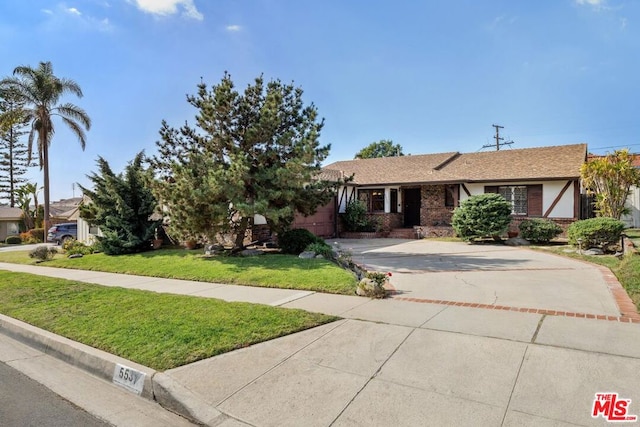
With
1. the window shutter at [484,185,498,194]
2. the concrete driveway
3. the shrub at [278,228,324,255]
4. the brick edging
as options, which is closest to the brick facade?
the window shutter at [484,185,498,194]

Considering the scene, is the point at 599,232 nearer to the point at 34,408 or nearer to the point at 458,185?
the point at 458,185

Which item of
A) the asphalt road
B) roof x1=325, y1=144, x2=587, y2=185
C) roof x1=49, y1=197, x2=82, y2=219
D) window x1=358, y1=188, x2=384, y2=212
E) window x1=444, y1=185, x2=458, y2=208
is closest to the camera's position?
the asphalt road

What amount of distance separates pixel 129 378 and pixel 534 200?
19051 mm

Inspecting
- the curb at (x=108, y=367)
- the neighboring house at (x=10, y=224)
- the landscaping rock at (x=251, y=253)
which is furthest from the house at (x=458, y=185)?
the neighboring house at (x=10, y=224)

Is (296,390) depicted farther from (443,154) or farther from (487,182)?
(443,154)

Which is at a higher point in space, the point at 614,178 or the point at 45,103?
the point at 45,103

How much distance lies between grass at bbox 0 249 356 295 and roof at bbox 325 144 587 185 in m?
12.2

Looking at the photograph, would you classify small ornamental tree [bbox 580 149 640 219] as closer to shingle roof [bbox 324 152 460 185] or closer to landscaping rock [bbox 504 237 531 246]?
landscaping rock [bbox 504 237 531 246]

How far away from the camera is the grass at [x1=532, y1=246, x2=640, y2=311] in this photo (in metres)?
6.49

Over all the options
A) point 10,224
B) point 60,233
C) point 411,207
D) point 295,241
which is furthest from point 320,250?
point 10,224

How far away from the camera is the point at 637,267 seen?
Answer: 7730mm

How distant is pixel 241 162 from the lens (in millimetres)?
11367

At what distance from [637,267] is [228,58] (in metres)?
12.9

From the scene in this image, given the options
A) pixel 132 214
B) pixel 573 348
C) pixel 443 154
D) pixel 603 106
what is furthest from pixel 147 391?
pixel 603 106
